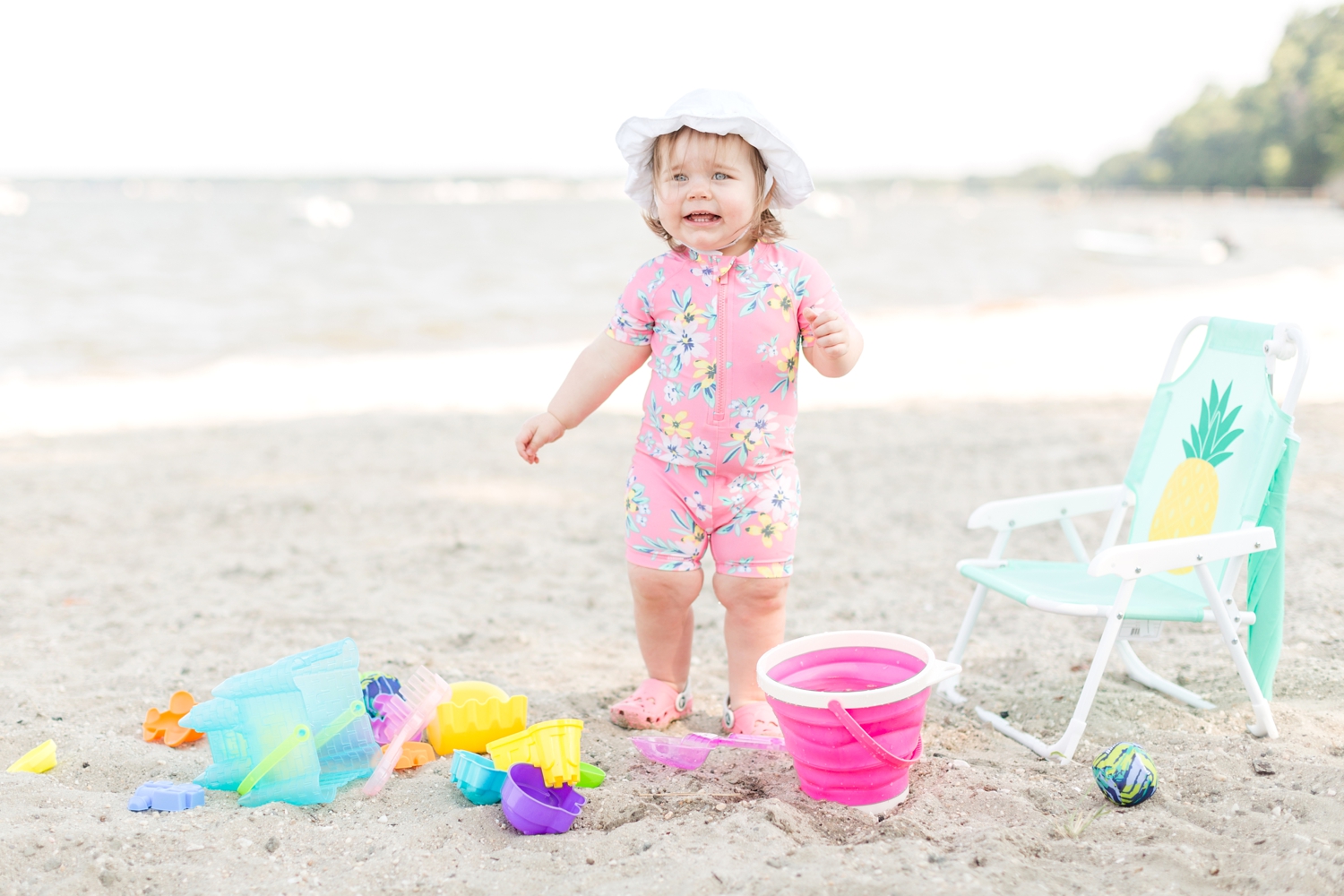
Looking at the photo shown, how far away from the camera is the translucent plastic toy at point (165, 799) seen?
89.9 inches

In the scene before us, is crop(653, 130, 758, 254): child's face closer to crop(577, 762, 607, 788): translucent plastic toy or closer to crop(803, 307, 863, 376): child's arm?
crop(803, 307, 863, 376): child's arm

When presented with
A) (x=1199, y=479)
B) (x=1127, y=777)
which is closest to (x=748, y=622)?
(x=1127, y=777)

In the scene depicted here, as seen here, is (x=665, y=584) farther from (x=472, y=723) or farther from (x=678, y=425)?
(x=472, y=723)

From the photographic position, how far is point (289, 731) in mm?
2377

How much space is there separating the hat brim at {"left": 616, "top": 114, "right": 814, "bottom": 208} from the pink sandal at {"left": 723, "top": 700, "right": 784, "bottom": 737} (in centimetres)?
132

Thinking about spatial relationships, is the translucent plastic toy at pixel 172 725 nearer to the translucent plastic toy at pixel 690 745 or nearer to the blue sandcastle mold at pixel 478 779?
the blue sandcastle mold at pixel 478 779

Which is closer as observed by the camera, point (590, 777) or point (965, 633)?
point (590, 777)

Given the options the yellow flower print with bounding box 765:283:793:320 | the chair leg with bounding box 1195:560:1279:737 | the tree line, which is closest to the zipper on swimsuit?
the yellow flower print with bounding box 765:283:793:320

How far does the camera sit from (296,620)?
12.3ft

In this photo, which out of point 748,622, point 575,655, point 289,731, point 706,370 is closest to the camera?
point 289,731

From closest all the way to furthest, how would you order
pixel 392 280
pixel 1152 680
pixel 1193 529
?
1. pixel 1193 529
2. pixel 1152 680
3. pixel 392 280

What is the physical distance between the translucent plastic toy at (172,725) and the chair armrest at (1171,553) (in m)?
2.26

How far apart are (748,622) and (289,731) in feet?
3.81

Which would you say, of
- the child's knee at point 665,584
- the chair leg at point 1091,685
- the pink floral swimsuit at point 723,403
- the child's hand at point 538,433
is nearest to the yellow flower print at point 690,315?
the pink floral swimsuit at point 723,403
